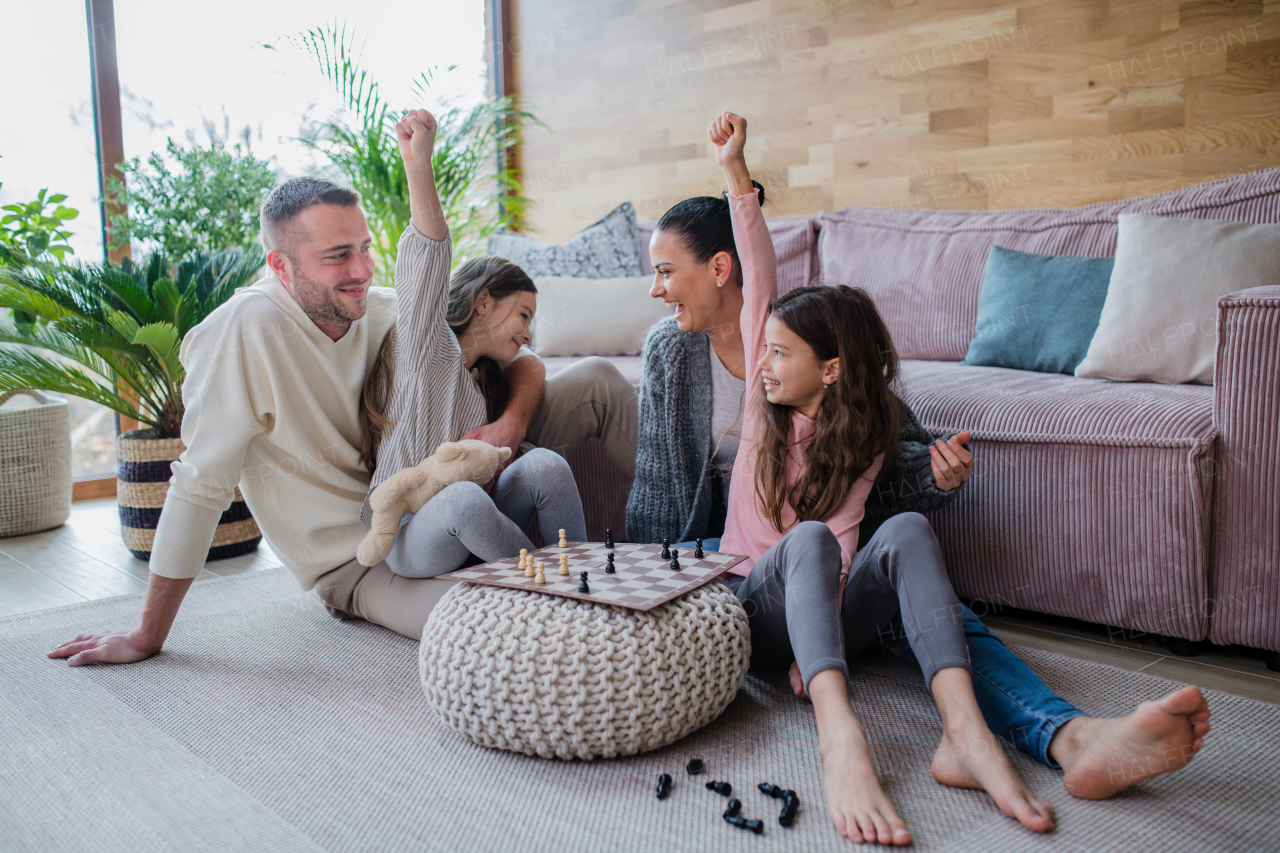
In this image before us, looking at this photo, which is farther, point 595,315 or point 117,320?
point 595,315

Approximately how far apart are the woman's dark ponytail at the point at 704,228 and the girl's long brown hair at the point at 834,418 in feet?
0.91

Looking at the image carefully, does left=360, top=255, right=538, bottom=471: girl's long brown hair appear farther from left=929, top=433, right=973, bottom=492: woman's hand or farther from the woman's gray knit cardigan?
left=929, top=433, right=973, bottom=492: woman's hand

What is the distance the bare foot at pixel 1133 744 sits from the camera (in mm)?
1045

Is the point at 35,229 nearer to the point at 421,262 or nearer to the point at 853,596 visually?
the point at 421,262

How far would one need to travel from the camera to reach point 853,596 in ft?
4.61

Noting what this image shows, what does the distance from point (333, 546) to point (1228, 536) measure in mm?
1662

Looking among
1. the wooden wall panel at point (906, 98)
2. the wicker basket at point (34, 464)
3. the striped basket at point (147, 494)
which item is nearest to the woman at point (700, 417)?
the striped basket at point (147, 494)

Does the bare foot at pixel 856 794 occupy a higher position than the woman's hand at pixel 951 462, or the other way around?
the woman's hand at pixel 951 462

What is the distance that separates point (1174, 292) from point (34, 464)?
315 cm

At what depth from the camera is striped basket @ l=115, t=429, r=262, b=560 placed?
2428mm

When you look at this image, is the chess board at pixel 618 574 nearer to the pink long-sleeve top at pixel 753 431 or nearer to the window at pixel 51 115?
the pink long-sleeve top at pixel 753 431

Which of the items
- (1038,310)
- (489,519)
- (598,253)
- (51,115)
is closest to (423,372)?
(489,519)

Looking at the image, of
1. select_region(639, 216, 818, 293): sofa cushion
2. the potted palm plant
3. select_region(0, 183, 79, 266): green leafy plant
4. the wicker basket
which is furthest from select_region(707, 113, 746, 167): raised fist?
the wicker basket

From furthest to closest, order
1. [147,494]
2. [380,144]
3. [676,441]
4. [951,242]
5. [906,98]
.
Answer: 1. [380,144]
2. [906,98]
3. [951,242]
4. [147,494]
5. [676,441]
